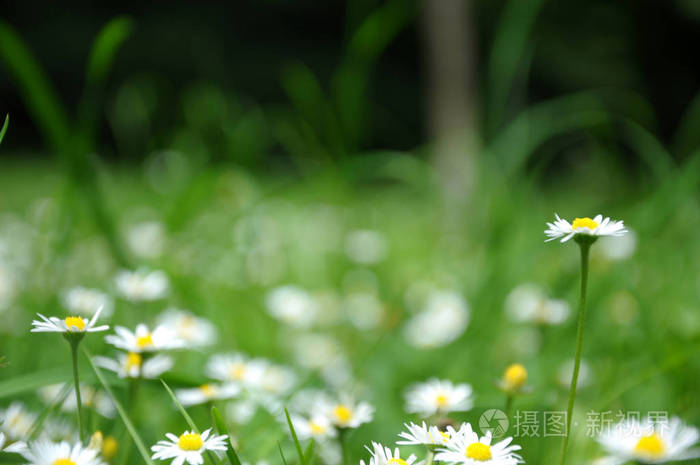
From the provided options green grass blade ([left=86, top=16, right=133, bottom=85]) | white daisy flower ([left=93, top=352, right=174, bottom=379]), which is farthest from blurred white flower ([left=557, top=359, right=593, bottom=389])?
green grass blade ([left=86, top=16, right=133, bottom=85])

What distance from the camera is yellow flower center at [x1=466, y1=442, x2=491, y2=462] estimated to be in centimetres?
43

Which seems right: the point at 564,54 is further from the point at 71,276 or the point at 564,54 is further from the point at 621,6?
the point at 71,276

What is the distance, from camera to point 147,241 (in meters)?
1.48

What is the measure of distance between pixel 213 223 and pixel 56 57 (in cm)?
833

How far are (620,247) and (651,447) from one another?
2.56 ft

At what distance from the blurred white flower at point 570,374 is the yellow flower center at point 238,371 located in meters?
0.42

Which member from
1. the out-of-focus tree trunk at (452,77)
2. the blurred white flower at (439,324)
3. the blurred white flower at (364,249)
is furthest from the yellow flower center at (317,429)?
the out-of-focus tree trunk at (452,77)

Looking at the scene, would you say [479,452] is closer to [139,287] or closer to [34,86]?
[139,287]

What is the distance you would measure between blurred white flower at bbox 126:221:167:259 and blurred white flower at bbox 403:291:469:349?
542 millimetres

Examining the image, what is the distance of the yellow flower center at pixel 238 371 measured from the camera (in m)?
0.72

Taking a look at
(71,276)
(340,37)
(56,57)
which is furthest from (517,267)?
(56,57)

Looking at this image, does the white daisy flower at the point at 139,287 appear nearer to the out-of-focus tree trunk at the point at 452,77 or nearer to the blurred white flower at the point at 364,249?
the blurred white flower at the point at 364,249

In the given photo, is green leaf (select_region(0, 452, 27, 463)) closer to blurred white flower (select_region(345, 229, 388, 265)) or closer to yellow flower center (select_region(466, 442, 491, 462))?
yellow flower center (select_region(466, 442, 491, 462))

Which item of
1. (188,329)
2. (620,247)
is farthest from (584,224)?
(620,247)
